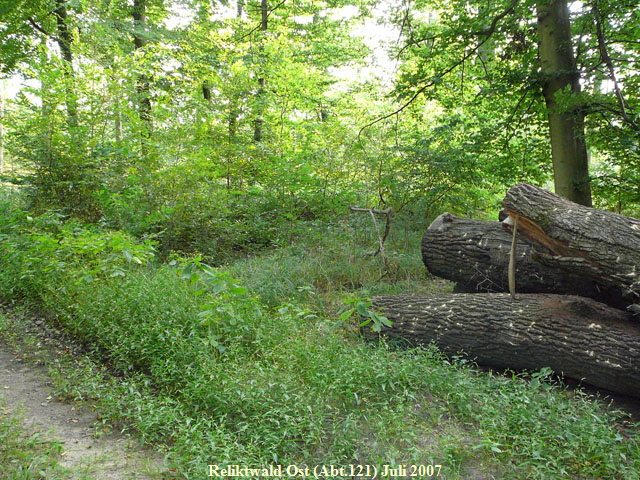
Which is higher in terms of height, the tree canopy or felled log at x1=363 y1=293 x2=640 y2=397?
the tree canopy

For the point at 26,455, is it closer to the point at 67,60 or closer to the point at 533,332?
the point at 533,332

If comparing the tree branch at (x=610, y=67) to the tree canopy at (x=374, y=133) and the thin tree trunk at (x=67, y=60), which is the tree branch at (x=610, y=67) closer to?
the tree canopy at (x=374, y=133)

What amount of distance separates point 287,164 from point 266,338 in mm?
5482

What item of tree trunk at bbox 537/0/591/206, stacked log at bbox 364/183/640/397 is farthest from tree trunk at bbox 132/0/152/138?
stacked log at bbox 364/183/640/397

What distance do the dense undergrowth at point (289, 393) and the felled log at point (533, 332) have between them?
0.24m

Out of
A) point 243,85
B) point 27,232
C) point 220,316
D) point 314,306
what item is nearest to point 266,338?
point 220,316

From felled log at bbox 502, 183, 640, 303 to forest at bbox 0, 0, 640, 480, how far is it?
6.6 inches

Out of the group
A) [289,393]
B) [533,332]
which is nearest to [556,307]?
[533,332]

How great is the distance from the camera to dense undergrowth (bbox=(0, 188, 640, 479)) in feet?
9.66

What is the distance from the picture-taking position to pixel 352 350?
4180 mm

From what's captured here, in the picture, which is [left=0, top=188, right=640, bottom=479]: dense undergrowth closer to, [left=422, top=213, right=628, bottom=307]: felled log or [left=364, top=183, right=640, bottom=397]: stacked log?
[left=364, top=183, right=640, bottom=397]: stacked log

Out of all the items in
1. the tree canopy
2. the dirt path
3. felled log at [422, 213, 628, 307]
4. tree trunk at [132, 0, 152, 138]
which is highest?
tree trunk at [132, 0, 152, 138]

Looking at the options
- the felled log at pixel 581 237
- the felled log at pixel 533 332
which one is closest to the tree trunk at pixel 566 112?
the felled log at pixel 581 237

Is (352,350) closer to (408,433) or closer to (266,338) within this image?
(266,338)
